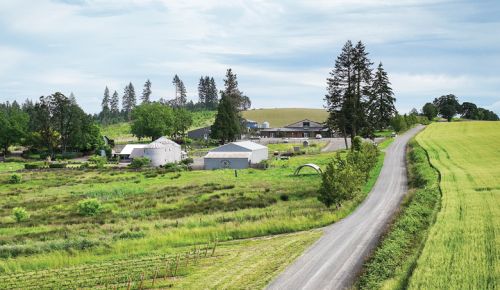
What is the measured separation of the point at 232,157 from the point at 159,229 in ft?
159

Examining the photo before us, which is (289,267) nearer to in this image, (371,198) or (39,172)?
(371,198)

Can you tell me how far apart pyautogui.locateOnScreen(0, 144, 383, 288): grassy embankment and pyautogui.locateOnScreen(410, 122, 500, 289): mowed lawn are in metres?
7.42

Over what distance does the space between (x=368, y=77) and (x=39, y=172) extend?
5848 centimetres

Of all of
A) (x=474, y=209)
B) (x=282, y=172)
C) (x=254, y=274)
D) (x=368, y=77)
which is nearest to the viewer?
(x=254, y=274)

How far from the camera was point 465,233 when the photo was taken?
2884cm

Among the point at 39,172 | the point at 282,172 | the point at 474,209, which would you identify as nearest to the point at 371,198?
the point at 474,209

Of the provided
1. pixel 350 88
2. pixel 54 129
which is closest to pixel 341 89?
pixel 350 88

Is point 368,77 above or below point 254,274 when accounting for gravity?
above

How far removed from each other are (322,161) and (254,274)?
57.6m

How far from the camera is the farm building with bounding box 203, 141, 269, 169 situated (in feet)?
280

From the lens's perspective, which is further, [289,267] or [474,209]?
[474,209]

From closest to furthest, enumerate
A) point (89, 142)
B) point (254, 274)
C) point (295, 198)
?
point (254, 274), point (295, 198), point (89, 142)

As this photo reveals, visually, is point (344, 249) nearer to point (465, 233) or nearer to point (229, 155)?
point (465, 233)

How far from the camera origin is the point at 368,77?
8806cm
